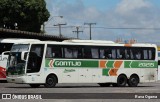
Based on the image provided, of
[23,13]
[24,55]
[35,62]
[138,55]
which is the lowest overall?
[35,62]

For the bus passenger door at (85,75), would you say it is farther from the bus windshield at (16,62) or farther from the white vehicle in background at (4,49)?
the white vehicle in background at (4,49)

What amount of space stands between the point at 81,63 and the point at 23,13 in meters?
28.2

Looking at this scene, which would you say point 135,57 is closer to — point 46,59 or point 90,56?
point 90,56

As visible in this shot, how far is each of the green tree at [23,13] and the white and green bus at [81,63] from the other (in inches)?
1048

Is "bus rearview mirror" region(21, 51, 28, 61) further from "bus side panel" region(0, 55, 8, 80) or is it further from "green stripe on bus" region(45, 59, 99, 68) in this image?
"bus side panel" region(0, 55, 8, 80)

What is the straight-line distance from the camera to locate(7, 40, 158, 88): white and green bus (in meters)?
30.6

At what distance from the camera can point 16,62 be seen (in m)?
30.8

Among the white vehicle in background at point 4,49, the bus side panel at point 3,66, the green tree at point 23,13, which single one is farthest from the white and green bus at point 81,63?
the green tree at point 23,13

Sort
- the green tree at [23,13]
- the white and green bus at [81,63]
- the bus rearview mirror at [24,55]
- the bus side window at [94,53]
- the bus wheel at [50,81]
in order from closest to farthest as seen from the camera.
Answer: the bus rearview mirror at [24,55], the white and green bus at [81,63], the bus wheel at [50,81], the bus side window at [94,53], the green tree at [23,13]

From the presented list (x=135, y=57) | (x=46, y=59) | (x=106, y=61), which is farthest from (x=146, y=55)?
(x=46, y=59)

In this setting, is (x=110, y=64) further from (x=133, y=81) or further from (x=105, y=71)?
(x=133, y=81)

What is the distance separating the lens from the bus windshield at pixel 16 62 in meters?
30.4

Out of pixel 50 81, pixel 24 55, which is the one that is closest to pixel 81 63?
pixel 50 81

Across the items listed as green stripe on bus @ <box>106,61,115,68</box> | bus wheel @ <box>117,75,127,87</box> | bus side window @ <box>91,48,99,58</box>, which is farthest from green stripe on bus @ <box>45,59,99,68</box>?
bus wheel @ <box>117,75,127,87</box>
